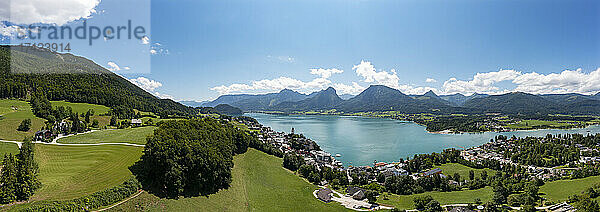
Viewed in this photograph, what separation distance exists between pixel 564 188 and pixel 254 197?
4072 centimetres

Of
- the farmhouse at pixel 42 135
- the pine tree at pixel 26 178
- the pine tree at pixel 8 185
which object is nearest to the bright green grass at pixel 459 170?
the pine tree at pixel 26 178

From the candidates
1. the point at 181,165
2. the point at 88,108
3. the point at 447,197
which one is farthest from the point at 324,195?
the point at 88,108

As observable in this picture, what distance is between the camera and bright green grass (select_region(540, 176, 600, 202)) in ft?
98.9

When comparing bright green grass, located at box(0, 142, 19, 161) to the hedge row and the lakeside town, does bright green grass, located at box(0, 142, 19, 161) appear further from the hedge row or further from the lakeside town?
the lakeside town

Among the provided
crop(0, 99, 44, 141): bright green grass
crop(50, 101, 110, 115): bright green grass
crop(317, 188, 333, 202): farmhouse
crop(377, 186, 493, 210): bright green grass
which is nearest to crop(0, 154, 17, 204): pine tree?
crop(0, 99, 44, 141): bright green grass

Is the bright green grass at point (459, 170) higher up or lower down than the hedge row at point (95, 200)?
lower down

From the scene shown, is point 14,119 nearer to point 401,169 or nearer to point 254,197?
point 254,197

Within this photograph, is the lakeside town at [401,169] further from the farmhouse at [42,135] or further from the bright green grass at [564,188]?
Answer: the farmhouse at [42,135]

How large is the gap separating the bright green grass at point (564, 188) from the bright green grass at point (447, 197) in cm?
617

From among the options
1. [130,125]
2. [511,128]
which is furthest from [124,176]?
[511,128]

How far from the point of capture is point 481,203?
27891 millimetres

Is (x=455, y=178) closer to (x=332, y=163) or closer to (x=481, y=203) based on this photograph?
(x=481, y=203)

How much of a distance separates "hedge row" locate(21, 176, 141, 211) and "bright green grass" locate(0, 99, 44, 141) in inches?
630

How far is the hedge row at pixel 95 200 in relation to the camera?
15.1 metres
